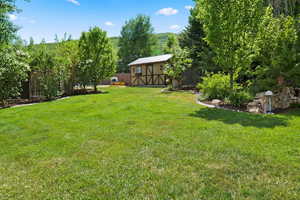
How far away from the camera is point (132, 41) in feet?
137

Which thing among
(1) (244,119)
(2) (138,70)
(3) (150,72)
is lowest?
(1) (244,119)

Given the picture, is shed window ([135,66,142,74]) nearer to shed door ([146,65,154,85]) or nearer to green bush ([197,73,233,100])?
shed door ([146,65,154,85])

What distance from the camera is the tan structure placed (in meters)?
22.8

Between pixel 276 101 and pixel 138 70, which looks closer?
pixel 276 101

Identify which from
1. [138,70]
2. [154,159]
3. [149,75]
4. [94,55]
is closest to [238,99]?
[154,159]

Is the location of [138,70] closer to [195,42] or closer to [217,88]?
[195,42]

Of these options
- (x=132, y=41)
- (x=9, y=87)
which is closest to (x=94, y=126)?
(x=9, y=87)

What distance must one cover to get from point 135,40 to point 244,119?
38.8 meters

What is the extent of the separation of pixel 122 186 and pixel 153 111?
4.29 meters

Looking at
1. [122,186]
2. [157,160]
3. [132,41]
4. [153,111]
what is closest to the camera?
[122,186]

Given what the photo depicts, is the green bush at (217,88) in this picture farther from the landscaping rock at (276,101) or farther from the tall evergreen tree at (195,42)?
the tall evergreen tree at (195,42)

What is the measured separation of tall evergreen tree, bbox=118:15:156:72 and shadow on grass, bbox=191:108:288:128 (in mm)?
Answer: 35973

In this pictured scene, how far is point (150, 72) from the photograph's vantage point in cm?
2425

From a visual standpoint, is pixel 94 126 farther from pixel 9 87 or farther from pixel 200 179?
pixel 9 87
